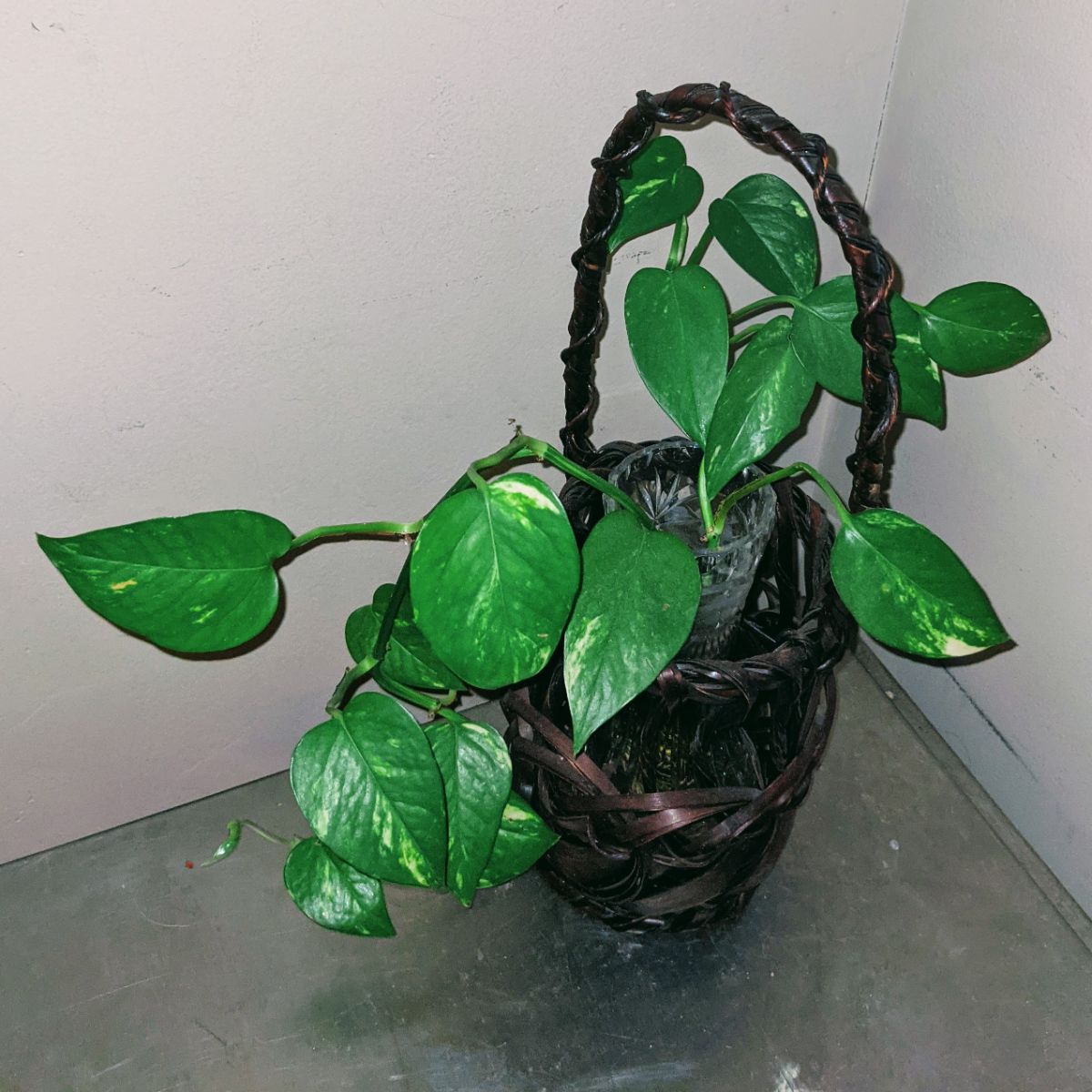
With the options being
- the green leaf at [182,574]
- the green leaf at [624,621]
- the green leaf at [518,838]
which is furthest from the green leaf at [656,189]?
the green leaf at [518,838]

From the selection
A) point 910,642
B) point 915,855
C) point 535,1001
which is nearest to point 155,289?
point 910,642

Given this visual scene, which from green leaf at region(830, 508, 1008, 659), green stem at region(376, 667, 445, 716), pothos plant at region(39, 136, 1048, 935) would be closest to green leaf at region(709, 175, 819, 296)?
pothos plant at region(39, 136, 1048, 935)

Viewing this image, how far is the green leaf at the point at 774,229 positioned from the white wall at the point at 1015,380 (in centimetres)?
18

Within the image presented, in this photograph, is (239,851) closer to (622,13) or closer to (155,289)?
(155,289)

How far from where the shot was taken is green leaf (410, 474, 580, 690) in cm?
72

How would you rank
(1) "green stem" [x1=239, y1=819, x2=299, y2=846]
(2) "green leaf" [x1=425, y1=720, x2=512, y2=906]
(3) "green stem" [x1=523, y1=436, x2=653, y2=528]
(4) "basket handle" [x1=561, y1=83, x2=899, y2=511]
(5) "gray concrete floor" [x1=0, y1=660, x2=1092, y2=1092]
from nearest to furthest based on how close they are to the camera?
1. (4) "basket handle" [x1=561, y1=83, x2=899, y2=511]
2. (3) "green stem" [x1=523, y1=436, x2=653, y2=528]
3. (2) "green leaf" [x1=425, y1=720, x2=512, y2=906]
4. (5) "gray concrete floor" [x1=0, y1=660, x2=1092, y2=1092]
5. (1) "green stem" [x1=239, y1=819, x2=299, y2=846]

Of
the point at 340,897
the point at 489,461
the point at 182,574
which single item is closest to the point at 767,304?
the point at 489,461

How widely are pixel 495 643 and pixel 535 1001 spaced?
50 centimetres

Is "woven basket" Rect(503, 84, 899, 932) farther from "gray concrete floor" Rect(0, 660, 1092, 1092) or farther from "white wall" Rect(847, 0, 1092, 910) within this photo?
"white wall" Rect(847, 0, 1092, 910)

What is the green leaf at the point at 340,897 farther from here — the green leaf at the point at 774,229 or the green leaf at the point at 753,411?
the green leaf at the point at 774,229

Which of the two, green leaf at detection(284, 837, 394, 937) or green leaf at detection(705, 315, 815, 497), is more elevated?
green leaf at detection(705, 315, 815, 497)

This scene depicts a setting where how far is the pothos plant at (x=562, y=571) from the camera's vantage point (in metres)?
0.72

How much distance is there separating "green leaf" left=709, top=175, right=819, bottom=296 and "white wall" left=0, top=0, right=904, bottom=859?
0.10 metres

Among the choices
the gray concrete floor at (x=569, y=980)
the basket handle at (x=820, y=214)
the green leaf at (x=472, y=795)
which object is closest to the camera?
the basket handle at (x=820, y=214)
